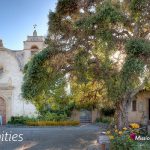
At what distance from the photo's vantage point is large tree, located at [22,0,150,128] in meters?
13.5

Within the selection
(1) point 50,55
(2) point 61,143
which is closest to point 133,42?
(1) point 50,55

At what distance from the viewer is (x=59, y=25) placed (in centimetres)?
1661

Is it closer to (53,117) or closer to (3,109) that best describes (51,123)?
(53,117)

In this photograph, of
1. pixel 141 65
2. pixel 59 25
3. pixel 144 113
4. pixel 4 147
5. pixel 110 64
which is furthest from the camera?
pixel 144 113

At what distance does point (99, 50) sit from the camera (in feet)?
49.0

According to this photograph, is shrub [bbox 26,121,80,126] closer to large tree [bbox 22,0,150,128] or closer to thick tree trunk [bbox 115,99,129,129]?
large tree [bbox 22,0,150,128]

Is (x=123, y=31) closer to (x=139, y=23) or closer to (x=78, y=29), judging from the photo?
(x=139, y=23)

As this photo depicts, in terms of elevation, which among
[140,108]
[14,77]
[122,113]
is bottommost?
[140,108]

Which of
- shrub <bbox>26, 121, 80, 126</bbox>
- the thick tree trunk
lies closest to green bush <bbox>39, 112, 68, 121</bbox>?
shrub <bbox>26, 121, 80, 126</bbox>

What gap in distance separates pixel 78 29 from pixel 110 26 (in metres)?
1.47

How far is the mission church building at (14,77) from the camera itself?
29453mm

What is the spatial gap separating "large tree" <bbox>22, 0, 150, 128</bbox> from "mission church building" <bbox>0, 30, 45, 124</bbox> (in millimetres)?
13269

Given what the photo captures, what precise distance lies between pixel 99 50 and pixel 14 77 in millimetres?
16591

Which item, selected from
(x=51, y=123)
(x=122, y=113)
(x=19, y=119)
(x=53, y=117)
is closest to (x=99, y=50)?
(x=122, y=113)
